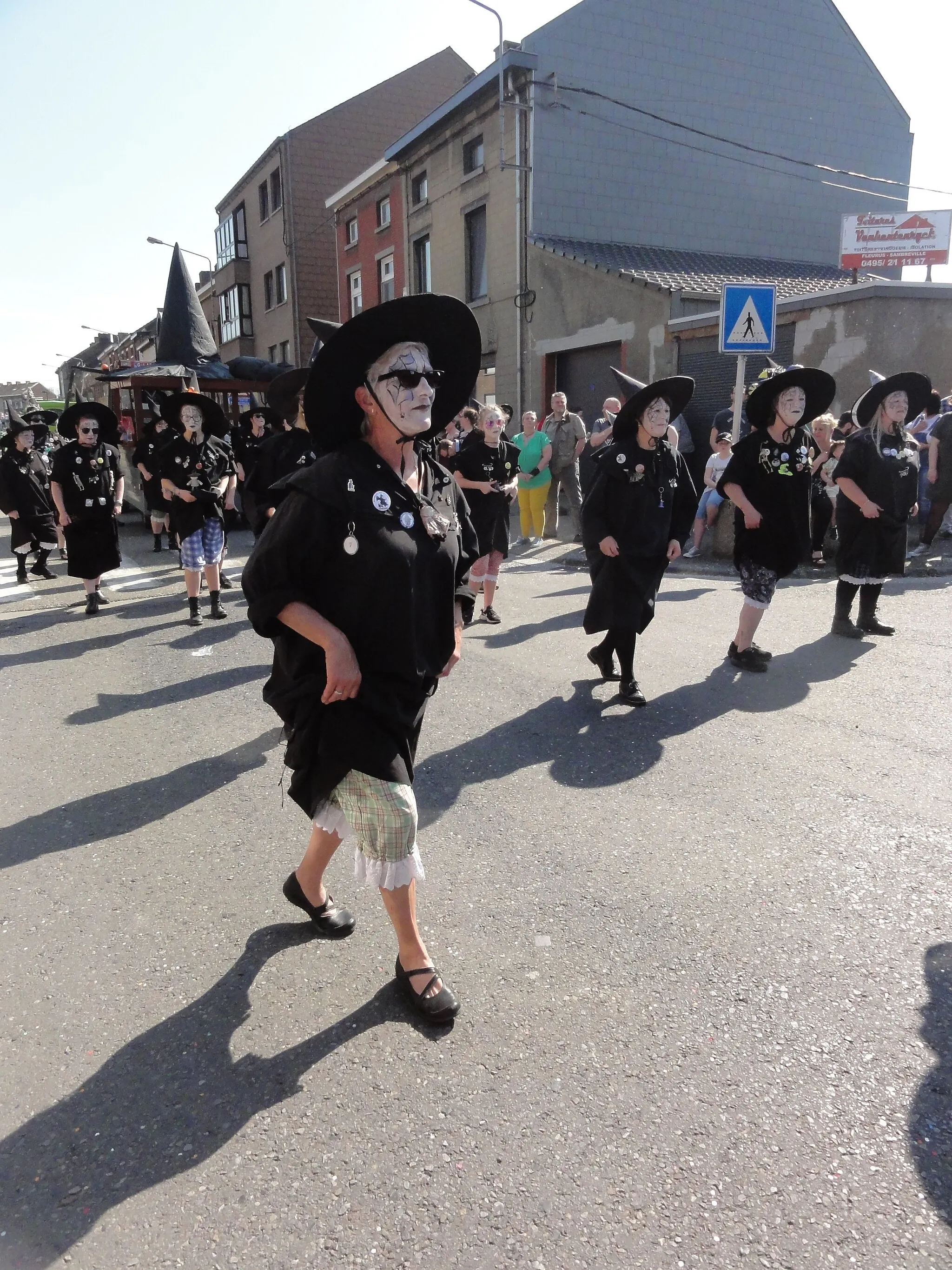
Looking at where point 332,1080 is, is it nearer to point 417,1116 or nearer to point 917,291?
point 417,1116

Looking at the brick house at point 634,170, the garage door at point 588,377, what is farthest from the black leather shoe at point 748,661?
the garage door at point 588,377

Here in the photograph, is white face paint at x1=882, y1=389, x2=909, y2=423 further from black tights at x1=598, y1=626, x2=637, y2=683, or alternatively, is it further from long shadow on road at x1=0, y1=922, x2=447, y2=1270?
long shadow on road at x1=0, y1=922, x2=447, y2=1270

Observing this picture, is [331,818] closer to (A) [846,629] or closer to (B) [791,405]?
(B) [791,405]

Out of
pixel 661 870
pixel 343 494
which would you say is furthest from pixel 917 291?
pixel 343 494

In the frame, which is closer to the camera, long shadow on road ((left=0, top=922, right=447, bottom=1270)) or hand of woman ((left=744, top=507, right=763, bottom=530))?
long shadow on road ((left=0, top=922, right=447, bottom=1270))

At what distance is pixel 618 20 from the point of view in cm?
1875

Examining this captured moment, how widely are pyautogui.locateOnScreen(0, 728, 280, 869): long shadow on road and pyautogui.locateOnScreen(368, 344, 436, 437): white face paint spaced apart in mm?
2495

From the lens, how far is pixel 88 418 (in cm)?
834

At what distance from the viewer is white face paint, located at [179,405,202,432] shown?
7.66 m

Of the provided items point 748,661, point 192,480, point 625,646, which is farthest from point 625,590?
point 192,480

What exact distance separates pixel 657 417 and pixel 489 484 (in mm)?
2387

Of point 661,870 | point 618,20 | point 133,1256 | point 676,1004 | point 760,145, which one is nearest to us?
point 133,1256

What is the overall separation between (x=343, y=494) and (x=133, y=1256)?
1.84m

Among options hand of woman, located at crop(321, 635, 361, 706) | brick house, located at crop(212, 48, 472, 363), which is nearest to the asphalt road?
hand of woman, located at crop(321, 635, 361, 706)
